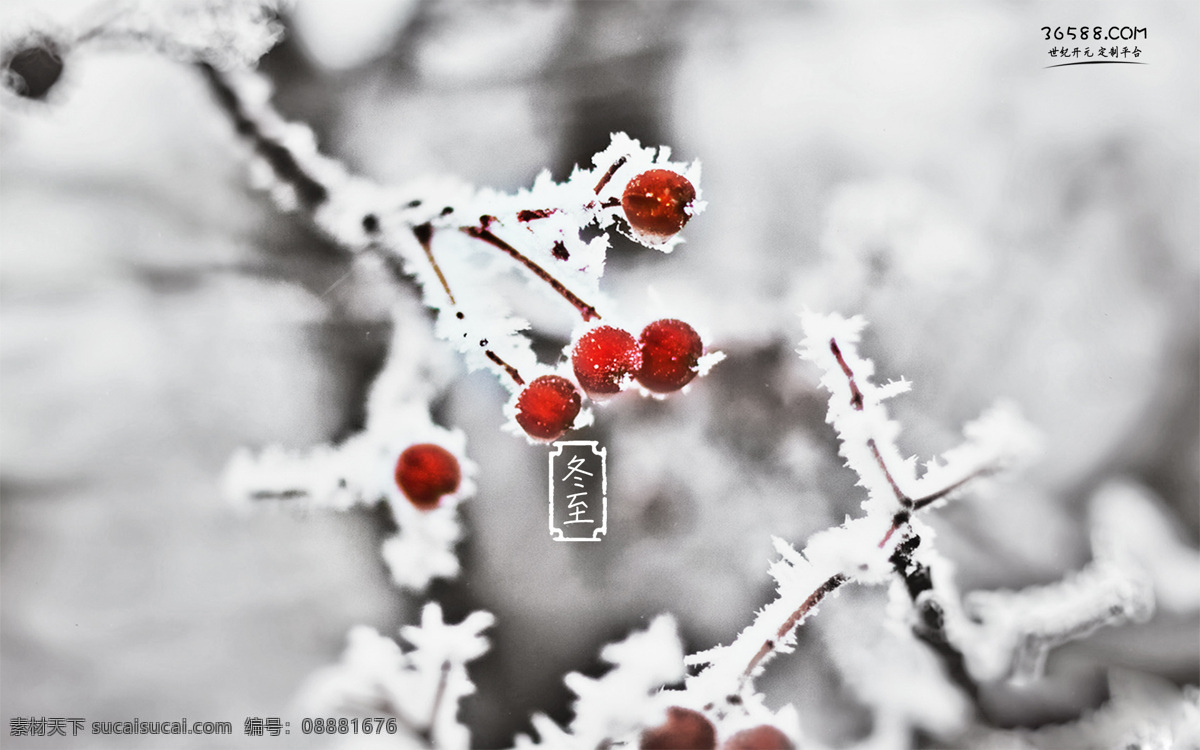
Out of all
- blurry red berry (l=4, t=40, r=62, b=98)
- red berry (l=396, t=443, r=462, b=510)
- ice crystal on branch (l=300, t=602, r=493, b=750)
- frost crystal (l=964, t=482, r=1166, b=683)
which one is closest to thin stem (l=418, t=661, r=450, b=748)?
ice crystal on branch (l=300, t=602, r=493, b=750)

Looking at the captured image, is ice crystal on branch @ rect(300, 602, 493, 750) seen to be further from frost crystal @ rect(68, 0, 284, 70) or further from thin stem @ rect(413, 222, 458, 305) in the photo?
frost crystal @ rect(68, 0, 284, 70)

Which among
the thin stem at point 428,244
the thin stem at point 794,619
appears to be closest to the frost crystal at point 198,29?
the thin stem at point 428,244

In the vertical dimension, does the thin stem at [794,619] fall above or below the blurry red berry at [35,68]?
below

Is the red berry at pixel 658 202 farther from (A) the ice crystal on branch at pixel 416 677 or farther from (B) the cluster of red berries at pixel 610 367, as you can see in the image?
(A) the ice crystal on branch at pixel 416 677

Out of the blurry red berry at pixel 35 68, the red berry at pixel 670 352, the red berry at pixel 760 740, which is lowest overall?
the red berry at pixel 760 740

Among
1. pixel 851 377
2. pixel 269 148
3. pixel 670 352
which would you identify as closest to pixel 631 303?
pixel 670 352

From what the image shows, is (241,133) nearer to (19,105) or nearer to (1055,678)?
(19,105)

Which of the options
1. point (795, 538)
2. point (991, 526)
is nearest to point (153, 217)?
point (795, 538)
